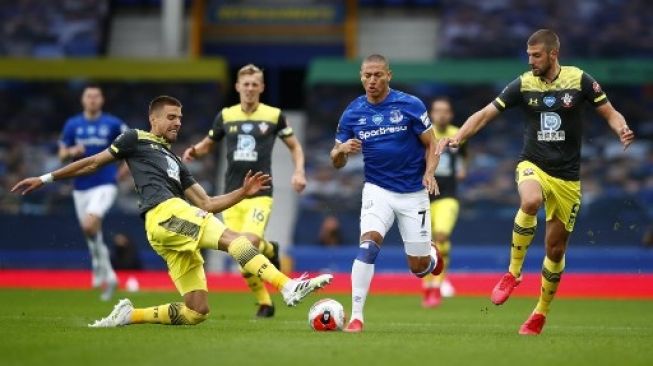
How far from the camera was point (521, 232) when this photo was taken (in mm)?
11234

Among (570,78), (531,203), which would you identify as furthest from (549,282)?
(570,78)

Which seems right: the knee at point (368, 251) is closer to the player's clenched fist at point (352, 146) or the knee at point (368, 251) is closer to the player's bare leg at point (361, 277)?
the player's bare leg at point (361, 277)

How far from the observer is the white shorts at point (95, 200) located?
17.8 metres

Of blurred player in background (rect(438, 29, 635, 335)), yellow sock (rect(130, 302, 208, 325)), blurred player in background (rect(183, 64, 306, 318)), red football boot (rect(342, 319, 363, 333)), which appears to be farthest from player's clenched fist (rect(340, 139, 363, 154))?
blurred player in background (rect(183, 64, 306, 318))

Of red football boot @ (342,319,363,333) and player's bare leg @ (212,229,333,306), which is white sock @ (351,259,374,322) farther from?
player's bare leg @ (212,229,333,306)

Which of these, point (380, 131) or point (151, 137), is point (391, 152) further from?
point (151, 137)

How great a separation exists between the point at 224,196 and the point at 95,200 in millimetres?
7248

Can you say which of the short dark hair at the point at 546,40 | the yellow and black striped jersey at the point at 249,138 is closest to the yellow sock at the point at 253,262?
the short dark hair at the point at 546,40

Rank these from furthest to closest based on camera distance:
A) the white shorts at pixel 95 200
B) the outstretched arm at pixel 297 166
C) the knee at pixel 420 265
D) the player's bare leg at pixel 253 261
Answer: the white shorts at pixel 95 200 < the outstretched arm at pixel 297 166 < the knee at pixel 420 265 < the player's bare leg at pixel 253 261

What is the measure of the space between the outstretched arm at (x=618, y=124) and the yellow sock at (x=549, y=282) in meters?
1.27

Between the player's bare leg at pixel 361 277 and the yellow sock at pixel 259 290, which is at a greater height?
the player's bare leg at pixel 361 277

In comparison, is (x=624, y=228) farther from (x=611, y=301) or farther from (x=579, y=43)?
(x=611, y=301)

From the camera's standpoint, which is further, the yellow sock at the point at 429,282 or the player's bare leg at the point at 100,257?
the player's bare leg at the point at 100,257

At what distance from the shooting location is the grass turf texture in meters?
8.47
